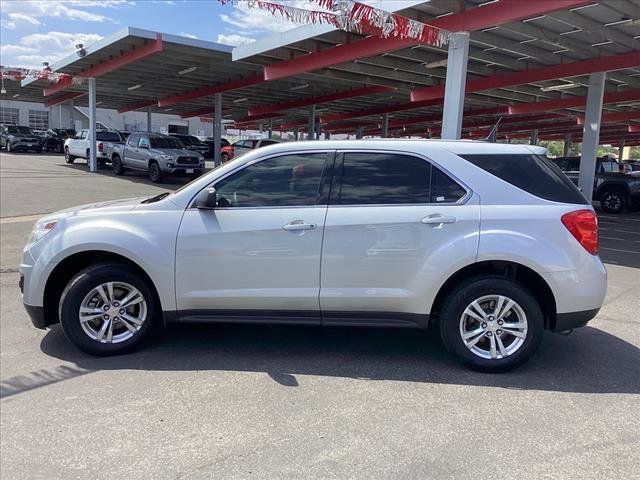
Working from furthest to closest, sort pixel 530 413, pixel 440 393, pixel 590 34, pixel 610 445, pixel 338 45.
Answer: pixel 338 45 < pixel 590 34 < pixel 440 393 < pixel 530 413 < pixel 610 445

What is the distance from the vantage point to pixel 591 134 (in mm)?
15617

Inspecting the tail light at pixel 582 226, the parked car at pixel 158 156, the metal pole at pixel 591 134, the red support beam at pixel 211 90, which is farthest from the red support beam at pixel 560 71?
the tail light at pixel 582 226

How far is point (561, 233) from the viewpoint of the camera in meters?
4.09

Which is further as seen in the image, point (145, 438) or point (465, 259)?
point (465, 259)

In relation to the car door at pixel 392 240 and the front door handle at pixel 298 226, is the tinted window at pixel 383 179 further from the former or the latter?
the front door handle at pixel 298 226

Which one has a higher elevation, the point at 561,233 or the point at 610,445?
the point at 561,233

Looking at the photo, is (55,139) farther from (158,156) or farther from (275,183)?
(275,183)

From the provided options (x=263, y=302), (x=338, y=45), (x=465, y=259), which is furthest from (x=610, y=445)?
(x=338, y=45)

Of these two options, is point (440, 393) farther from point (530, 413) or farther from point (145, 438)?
point (145, 438)

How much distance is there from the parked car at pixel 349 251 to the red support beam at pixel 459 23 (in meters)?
6.27

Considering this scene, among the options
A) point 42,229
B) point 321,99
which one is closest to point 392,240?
point 42,229

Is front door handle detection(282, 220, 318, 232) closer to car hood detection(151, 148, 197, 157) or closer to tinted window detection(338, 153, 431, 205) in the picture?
tinted window detection(338, 153, 431, 205)

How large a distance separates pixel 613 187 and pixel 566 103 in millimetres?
7053

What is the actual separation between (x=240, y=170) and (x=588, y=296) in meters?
2.86
